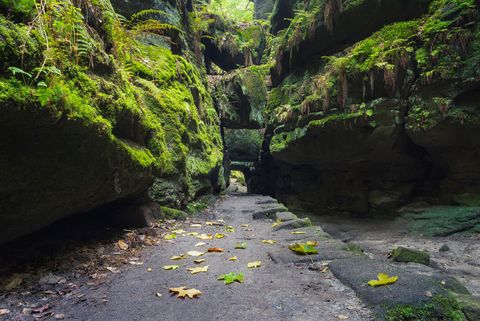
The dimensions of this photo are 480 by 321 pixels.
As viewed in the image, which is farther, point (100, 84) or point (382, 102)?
point (382, 102)

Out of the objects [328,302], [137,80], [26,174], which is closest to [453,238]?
[328,302]

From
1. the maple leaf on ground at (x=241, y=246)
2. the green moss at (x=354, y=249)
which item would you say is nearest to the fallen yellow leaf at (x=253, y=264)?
the maple leaf on ground at (x=241, y=246)

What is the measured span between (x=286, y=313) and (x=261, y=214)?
5.07m

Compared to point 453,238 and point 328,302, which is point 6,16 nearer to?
point 328,302

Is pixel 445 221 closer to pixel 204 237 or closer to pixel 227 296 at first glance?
pixel 204 237

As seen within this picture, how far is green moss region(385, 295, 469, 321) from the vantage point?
2.26 m

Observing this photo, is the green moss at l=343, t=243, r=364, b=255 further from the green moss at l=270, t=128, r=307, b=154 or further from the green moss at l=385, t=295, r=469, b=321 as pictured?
the green moss at l=270, t=128, r=307, b=154

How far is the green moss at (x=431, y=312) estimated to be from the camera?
2.26 metres

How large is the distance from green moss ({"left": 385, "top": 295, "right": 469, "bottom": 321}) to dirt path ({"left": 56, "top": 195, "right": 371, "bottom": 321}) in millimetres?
224

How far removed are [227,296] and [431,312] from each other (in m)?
1.76

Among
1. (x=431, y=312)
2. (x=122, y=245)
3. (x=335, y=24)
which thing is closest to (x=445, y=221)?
(x=335, y=24)

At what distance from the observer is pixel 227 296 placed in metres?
2.75

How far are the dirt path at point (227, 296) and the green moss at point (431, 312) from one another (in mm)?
224

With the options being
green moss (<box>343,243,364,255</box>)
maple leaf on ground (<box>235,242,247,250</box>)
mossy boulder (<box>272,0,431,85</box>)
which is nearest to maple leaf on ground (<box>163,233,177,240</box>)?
maple leaf on ground (<box>235,242,247,250</box>)
